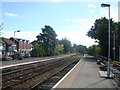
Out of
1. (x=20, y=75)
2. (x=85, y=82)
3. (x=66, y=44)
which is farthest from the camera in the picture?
(x=66, y=44)

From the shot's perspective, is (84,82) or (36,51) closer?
(84,82)

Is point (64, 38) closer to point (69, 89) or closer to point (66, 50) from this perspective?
point (66, 50)

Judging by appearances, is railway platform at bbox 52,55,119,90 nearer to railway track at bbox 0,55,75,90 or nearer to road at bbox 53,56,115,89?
road at bbox 53,56,115,89

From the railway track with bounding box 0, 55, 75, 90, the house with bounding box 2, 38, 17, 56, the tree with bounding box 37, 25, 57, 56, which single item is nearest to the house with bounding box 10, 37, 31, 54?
the house with bounding box 2, 38, 17, 56

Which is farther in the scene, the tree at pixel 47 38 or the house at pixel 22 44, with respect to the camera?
the house at pixel 22 44

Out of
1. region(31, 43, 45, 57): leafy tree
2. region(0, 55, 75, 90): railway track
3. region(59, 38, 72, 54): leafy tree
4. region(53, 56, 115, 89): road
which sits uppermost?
region(59, 38, 72, 54): leafy tree

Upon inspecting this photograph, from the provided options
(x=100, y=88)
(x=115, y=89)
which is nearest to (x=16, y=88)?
(x=100, y=88)

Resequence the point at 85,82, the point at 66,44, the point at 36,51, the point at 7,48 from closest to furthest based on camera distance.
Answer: the point at 85,82
the point at 36,51
the point at 7,48
the point at 66,44

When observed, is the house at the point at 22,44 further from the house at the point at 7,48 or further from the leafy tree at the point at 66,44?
the leafy tree at the point at 66,44

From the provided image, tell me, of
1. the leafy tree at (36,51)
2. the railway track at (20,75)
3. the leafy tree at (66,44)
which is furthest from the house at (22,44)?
the railway track at (20,75)

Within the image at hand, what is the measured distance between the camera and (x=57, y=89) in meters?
8.98

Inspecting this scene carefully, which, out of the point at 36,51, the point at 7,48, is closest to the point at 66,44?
the point at 7,48

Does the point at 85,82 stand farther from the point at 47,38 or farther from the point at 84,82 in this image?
the point at 47,38

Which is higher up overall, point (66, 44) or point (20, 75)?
point (66, 44)
